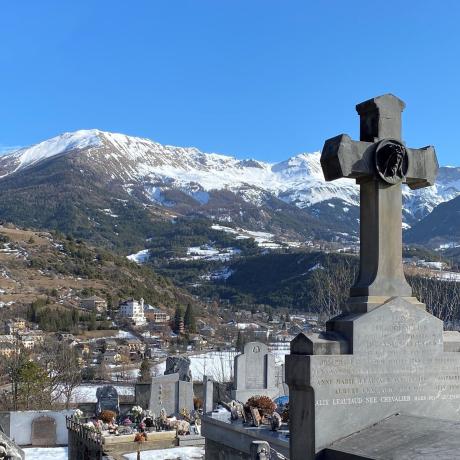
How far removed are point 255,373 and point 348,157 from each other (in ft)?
66.4

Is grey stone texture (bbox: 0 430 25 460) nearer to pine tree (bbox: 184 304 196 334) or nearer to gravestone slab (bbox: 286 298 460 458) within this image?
gravestone slab (bbox: 286 298 460 458)

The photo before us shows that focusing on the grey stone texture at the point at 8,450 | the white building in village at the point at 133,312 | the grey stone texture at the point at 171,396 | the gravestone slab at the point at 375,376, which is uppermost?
the white building in village at the point at 133,312

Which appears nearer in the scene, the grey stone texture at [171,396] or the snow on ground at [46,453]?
the snow on ground at [46,453]

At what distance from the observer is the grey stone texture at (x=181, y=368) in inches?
1337

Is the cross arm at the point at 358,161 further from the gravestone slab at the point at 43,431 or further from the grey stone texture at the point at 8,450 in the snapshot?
the gravestone slab at the point at 43,431

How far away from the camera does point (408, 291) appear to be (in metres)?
7.47

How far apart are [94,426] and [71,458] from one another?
126 cm

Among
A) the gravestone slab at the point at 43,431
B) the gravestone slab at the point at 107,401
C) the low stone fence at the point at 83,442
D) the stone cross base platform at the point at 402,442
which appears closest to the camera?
the stone cross base platform at the point at 402,442

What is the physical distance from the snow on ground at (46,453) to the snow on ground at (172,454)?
12.9 feet

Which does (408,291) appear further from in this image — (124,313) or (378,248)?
(124,313)

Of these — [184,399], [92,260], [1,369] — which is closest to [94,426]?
[184,399]

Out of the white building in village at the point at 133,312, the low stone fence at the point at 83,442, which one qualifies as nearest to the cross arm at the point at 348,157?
the low stone fence at the point at 83,442

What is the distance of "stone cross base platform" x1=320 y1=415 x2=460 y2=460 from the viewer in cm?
568

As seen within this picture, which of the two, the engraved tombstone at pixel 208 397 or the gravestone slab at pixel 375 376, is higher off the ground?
the gravestone slab at pixel 375 376
